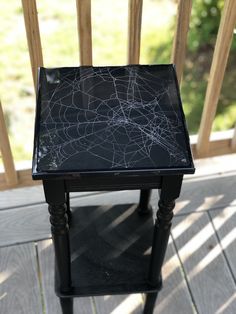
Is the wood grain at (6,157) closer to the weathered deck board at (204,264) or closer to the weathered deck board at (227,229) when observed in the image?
the weathered deck board at (204,264)

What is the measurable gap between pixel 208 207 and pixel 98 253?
51 centimetres

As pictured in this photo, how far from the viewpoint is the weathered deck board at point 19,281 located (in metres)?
1.49

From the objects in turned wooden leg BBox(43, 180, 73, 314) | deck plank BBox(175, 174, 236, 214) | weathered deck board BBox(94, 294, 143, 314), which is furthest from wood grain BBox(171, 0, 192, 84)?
weathered deck board BBox(94, 294, 143, 314)

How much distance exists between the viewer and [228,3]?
134cm

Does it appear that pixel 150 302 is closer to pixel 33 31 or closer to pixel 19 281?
pixel 19 281

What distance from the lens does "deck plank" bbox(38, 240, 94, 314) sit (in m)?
1.49

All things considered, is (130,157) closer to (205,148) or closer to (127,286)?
(127,286)

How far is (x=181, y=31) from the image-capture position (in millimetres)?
1373

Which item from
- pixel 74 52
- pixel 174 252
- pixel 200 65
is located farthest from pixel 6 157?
pixel 200 65

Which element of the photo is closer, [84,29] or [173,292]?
[84,29]

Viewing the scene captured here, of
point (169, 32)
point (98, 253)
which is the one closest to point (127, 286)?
point (98, 253)

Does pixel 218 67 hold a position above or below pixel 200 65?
above

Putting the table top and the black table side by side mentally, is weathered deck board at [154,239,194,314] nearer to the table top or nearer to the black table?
the black table

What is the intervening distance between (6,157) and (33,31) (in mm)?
472
